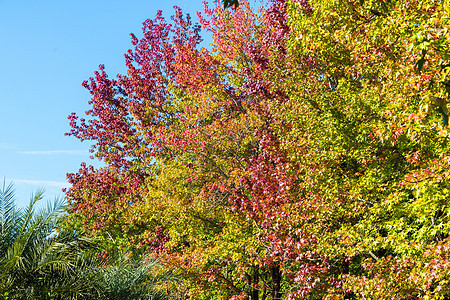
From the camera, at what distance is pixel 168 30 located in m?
27.2

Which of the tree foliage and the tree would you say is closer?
the tree

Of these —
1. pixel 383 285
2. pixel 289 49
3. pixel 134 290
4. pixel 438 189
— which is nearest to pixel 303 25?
pixel 289 49

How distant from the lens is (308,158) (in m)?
12.9

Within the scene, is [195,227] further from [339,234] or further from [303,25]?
[303,25]

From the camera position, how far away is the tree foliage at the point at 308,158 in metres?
9.95

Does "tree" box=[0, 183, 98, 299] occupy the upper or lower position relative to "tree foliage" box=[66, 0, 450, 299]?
lower

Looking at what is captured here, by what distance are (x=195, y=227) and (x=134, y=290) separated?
30.4 ft

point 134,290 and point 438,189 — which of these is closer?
point 134,290

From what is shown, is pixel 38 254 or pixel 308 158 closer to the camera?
pixel 38 254

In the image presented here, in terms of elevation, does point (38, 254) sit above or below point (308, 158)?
below

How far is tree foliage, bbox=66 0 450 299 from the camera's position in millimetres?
9953

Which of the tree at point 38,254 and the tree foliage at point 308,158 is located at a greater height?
the tree foliage at point 308,158

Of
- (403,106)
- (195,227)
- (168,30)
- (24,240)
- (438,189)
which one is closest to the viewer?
(24,240)

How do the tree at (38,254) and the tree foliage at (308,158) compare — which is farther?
the tree foliage at (308,158)
